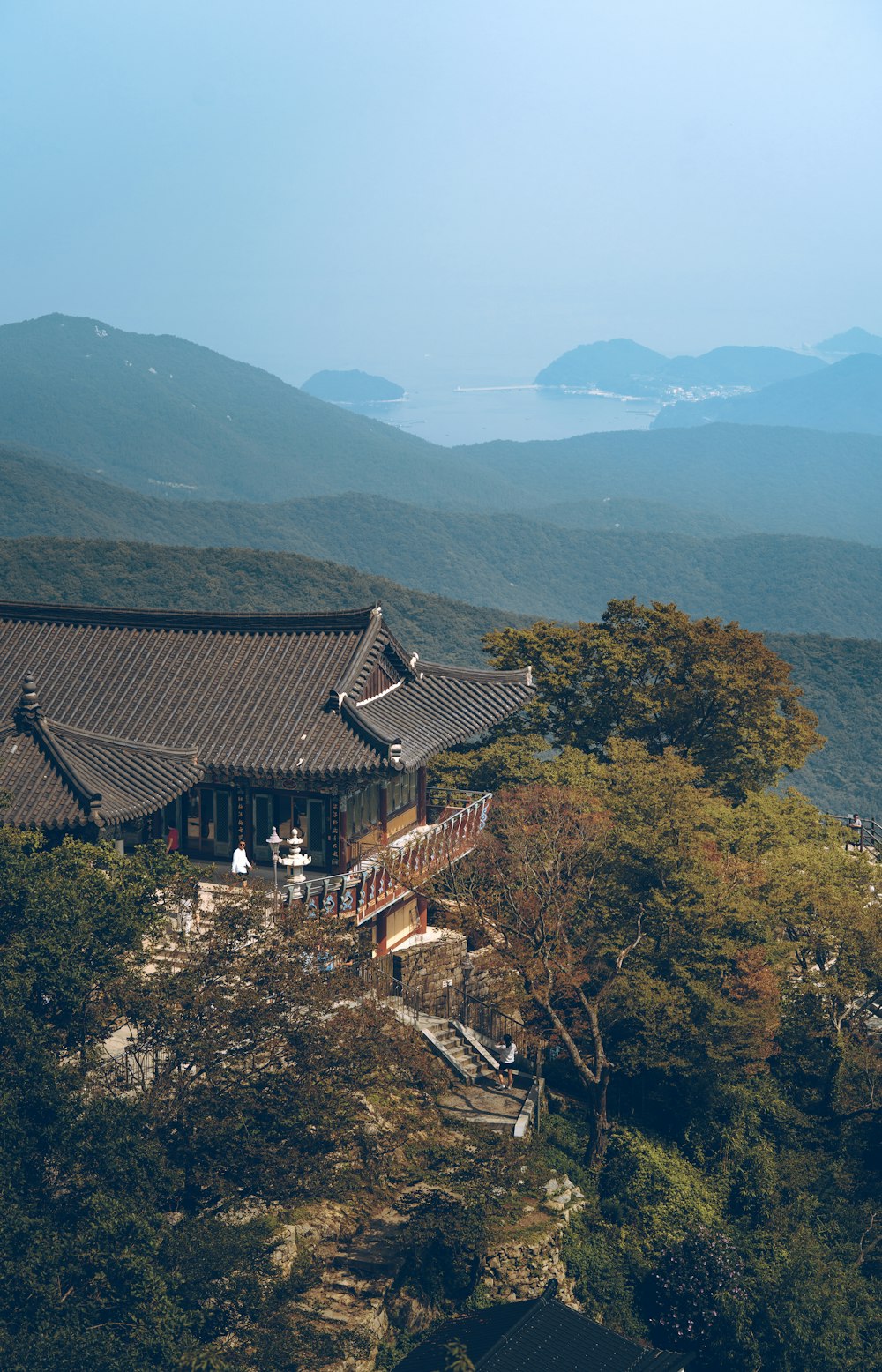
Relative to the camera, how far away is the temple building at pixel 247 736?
24.6m

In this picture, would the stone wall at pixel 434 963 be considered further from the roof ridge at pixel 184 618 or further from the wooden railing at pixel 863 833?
the wooden railing at pixel 863 833

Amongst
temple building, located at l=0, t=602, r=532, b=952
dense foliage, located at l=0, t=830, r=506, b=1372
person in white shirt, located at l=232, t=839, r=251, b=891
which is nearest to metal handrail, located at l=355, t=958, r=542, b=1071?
temple building, located at l=0, t=602, r=532, b=952

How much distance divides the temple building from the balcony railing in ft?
0.14

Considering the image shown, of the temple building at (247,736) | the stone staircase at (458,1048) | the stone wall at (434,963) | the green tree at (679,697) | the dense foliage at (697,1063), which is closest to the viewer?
the dense foliage at (697,1063)

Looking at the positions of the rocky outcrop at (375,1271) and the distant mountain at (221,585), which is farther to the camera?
the distant mountain at (221,585)

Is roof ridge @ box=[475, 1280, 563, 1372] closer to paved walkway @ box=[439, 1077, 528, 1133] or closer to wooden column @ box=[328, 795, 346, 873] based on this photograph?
paved walkway @ box=[439, 1077, 528, 1133]

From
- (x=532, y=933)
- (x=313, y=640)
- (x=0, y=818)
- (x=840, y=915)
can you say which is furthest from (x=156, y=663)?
(x=840, y=915)

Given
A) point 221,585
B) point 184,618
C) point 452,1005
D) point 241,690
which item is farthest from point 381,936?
point 221,585

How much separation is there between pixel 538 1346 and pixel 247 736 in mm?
11755

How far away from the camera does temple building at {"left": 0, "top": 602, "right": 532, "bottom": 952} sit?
970 inches

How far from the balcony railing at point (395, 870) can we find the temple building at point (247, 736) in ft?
0.14

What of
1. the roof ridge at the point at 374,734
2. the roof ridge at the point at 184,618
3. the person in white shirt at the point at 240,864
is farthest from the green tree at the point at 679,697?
the person in white shirt at the point at 240,864

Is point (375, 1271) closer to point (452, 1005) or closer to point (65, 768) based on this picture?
point (452, 1005)

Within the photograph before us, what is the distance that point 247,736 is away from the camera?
26344 millimetres
